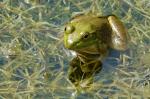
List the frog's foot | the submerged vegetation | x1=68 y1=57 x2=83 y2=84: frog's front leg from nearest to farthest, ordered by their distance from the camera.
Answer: the submerged vegetation, x1=68 y1=57 x2=83 y2=84: frog's front leg, the frog's foot

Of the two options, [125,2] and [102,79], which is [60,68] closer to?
[102,79]

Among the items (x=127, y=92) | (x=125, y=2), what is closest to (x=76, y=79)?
(x=127, y=92)

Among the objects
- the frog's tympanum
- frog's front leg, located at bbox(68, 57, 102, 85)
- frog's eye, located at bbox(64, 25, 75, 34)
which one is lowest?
frog's front leg, located at bbox(68, 57, 102, 85)

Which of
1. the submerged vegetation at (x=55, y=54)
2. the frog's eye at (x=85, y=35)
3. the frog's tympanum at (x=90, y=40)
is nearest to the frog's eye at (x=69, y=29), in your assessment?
the frog's tympanum at (x=90, y=40)

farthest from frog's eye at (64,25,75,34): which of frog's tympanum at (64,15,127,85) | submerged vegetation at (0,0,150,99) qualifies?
submerged vegetation at (0,0,150,99)

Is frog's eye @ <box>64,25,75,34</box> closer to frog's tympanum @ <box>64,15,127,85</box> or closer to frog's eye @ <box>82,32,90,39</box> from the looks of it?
frog's tympanum @ <box>64,15,127,85</box>

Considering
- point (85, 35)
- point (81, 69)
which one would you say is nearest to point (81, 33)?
point (85, 35)
